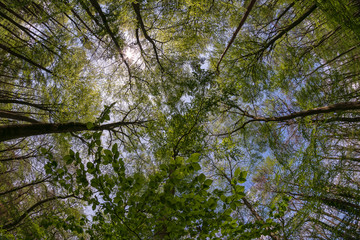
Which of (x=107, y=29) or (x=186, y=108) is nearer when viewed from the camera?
(x=186, y=108)

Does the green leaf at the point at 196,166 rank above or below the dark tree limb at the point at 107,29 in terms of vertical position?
below

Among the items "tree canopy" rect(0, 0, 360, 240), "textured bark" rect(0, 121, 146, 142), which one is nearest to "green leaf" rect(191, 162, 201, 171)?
"tree canopy" rect(0, 0, 360, 240)

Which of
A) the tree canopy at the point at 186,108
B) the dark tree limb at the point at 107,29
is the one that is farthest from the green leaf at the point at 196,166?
the dark tree limb at the point at 107,29

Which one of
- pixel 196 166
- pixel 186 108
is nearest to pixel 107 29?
pixel 186 108

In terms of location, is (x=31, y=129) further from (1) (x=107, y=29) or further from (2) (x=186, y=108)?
(1) (x=107, y=29)

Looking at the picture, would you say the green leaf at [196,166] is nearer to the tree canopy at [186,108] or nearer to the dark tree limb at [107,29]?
the tree canopy at [186,108]

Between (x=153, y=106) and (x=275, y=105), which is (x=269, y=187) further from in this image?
(x=153, y=106)

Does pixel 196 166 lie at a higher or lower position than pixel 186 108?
lower

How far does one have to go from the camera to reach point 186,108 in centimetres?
270

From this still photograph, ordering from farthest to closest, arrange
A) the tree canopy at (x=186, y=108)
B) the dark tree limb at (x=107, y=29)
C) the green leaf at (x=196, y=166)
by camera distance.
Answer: the dark tree limb at (x=107, y=29)
the tree canopy at (x=186, y=108)
the green leaf at (x=196, y=166)

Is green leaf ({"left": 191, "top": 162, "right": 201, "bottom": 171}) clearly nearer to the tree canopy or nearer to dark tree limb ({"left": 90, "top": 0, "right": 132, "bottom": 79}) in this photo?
the tree canopy

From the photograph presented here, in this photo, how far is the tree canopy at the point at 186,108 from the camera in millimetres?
1733

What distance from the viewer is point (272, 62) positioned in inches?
144

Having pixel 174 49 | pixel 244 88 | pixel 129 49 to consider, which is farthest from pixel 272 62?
pixel 129 49
